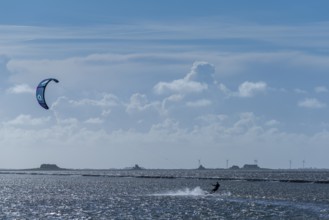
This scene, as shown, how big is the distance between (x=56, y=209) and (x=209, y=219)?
22111 mm

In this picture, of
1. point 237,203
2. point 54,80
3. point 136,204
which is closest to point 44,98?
point 54,80

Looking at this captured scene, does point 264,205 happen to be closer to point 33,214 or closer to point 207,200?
point 207,200

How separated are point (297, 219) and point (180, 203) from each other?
25278 millimetres

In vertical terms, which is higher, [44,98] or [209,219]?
[44,98]

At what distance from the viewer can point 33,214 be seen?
72.5 meters

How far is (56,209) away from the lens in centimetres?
8069

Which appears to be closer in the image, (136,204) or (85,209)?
(85,209)

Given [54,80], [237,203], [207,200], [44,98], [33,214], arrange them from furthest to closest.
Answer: [207,200] → [237,203] → [33,214] → [44,98] → [54,80]

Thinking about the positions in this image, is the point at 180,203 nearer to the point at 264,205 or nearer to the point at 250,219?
the point at 264,205

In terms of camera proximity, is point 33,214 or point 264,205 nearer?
point 33,214

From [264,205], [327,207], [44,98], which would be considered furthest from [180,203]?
[44,98]

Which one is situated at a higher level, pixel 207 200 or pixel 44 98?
pixel 44 98

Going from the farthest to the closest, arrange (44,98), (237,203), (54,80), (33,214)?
(237,203), (33,214), (44,98), (54,80)

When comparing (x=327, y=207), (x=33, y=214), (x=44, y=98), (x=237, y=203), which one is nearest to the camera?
(x=44, y=98)
